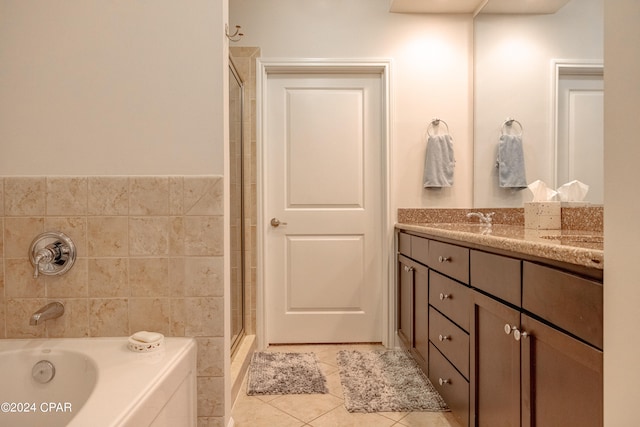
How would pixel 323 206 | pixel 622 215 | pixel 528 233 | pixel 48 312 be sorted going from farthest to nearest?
pixel 323 206 < pixel 528 233 < pixel 48 312 < pixel 622 215

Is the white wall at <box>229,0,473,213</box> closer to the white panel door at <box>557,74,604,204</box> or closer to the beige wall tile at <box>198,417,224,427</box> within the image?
the white panel door at <box>557,74,604,204</box>

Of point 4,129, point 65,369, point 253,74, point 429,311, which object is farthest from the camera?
point 253,74

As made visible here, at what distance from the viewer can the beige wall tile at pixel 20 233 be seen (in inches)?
54.4

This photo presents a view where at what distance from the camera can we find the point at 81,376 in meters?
1.23

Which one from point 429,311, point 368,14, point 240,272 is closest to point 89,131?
point 240,272

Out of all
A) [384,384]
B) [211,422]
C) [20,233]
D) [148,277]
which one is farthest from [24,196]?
[384,384]

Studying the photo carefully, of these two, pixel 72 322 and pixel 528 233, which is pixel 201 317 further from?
pixel 528 233

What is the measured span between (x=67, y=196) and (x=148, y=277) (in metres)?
0.42

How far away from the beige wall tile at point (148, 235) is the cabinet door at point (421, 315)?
1270mm

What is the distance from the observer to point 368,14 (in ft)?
8.35

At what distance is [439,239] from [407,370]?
0.90 m

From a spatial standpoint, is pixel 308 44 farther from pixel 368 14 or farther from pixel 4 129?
pixel 4 129

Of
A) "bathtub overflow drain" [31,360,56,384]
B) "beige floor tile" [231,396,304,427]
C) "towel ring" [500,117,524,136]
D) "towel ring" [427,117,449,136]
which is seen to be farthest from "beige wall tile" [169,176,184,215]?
"towel ring" [500,117,524,136]

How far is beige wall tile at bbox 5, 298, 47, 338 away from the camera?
4.55 feet
